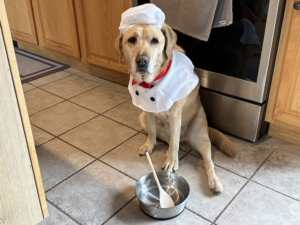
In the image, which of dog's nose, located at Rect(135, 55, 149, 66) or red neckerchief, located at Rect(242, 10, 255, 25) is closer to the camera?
dog's nose, located at Rect(135, 55, 149, 66)

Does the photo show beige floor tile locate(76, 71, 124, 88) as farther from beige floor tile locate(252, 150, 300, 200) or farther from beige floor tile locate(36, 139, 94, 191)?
beige floor tile locate(252, 150, 300, 200)

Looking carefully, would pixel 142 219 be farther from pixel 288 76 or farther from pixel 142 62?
pixel 288 76

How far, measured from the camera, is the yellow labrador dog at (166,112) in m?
1.43

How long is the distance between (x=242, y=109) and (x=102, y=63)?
136cm

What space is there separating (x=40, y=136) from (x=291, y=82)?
1666 mm

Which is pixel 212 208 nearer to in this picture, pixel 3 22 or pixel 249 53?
pixel 249 53

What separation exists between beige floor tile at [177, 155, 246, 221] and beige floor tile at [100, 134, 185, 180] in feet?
0.43

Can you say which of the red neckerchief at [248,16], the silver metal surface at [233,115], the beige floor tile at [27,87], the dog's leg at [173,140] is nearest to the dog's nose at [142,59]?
the dog's leg at [173,140]

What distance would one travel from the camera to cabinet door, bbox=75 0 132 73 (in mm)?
2328

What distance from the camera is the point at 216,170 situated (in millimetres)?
1675

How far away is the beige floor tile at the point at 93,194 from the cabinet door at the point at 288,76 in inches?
38.9

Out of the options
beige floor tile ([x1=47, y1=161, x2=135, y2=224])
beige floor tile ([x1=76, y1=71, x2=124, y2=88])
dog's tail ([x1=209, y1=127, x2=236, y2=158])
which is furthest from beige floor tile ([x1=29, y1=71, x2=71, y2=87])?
dog's tail ([x1=209, y1=127, x2=236, y2=158])

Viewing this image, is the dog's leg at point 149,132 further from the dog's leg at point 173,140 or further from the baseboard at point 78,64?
the baseboard at point 78,64

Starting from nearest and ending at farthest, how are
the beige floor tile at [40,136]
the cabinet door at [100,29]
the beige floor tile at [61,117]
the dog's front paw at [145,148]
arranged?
the dog's front paw at [145,148] → the beige floor tile at [40,136] → the beige floor tile at [61,117] → the cabinet door at [100,29]
